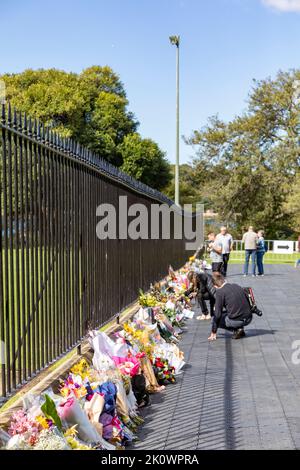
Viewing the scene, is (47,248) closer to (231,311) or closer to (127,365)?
(127,365)

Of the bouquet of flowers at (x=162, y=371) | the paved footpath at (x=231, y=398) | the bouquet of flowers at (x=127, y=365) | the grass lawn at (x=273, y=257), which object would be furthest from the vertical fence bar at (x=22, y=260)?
the grass lawn at (x=273, y=257)

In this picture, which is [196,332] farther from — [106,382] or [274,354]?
[106,382]

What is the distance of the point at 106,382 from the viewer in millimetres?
5402

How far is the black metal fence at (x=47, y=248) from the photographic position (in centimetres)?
461

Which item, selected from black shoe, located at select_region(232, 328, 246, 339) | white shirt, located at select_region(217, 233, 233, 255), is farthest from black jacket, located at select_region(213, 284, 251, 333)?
white shirt, located at select_region(217, 233, 233, 255)

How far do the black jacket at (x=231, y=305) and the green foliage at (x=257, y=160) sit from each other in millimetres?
39484

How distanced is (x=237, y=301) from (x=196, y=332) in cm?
132

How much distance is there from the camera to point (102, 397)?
16.6 feet

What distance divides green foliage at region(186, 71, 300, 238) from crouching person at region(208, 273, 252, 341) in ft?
129

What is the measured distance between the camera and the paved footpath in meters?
5.38

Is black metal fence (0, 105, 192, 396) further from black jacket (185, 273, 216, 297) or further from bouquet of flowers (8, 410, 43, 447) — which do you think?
black jacket (185, 273, 216, 297)

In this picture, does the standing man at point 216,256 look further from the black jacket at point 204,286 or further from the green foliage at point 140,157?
the green foliage at point 140,157

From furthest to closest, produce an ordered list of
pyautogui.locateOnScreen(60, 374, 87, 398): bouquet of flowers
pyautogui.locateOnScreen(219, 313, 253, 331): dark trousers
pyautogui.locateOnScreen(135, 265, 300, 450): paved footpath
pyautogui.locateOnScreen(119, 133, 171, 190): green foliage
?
1. pyautogui.locateOnScreen(119, 133, 171, 190): green foliage
2. pyautogui.locateOnScreen(219, 313, 253, 331): dark trousers
3. pyautogui.locateOnScreen(135, 265, 300, 450): paved footpath
4. pyautogui.locateOnScreen(60, 374, 87, 398): bouquet of flowers
